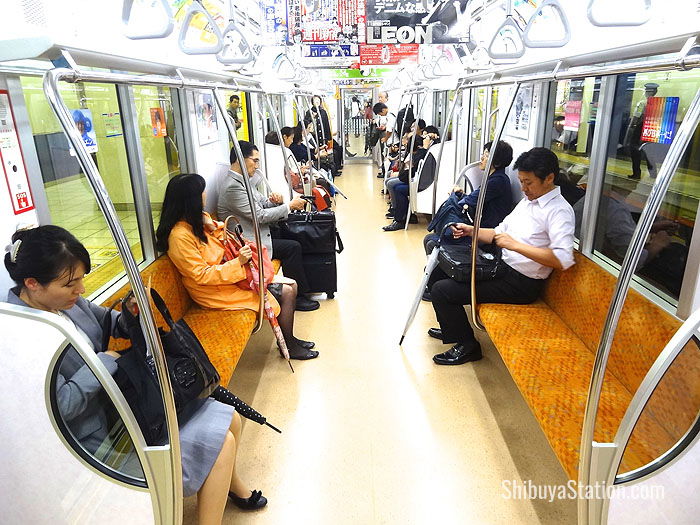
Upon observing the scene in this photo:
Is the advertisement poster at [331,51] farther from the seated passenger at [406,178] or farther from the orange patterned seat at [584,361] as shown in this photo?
the orange patterned seat at [584,361]

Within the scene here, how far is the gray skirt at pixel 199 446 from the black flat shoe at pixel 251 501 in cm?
42

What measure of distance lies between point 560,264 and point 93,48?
8.09 ft

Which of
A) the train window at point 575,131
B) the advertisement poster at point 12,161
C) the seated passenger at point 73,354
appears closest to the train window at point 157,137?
the advertisement poster at point 12,161

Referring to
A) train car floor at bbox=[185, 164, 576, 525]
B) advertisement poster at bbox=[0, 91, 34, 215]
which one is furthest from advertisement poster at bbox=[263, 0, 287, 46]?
advertisement poster at bbox=[0, 91, 34, 215]

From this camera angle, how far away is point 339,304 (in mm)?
4590

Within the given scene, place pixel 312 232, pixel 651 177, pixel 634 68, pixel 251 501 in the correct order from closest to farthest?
pixel 634 68
pixel 251 501
pixel 651 177
pixel 312 232

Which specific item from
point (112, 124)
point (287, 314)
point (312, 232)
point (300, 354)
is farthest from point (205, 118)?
point (300, 354)

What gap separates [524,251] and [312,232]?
1930mm

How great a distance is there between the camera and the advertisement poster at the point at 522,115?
4.22 m

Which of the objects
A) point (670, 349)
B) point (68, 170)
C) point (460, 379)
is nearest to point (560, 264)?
point (460, 379)

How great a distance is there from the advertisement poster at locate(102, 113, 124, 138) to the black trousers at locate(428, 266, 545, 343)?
2.24 meters

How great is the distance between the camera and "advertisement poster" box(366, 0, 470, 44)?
4805 millimetres

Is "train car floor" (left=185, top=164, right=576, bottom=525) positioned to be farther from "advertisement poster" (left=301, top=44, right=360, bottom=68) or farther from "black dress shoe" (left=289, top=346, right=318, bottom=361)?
"advertisement poster" (left=301, top=44, right=360, bottom=68)

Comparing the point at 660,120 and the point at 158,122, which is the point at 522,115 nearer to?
the point at 660,120
